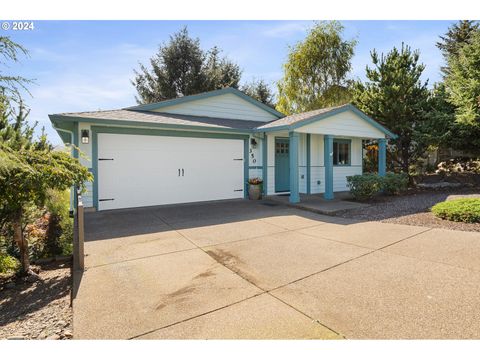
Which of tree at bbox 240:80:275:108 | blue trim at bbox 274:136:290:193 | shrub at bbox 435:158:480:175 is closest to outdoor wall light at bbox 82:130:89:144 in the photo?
blue trim at bbox 274:136:290:193

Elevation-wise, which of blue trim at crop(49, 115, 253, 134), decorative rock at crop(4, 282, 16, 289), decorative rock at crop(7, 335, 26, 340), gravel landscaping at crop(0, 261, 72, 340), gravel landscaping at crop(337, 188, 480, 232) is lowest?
decorative rock at crop(4, 282, 16, 289)

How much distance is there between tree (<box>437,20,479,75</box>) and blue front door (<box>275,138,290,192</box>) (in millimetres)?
20614

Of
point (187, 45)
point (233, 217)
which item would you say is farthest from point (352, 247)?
point (187, 45)

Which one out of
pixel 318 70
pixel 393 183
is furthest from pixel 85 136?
pixel 318 70

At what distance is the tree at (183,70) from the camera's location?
2333 cm

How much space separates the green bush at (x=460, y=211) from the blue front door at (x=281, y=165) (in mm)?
Result: 5289

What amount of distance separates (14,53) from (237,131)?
20.3ft

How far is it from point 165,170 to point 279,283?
628cm

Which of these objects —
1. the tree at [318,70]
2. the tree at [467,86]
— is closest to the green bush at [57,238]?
the tree at [467,86]

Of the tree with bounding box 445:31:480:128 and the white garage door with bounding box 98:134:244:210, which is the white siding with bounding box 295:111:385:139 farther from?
the tree with bounding box 445:31:480:128

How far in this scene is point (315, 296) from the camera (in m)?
Answer: 3.01

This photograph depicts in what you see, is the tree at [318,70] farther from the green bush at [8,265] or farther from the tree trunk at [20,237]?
the green bush at [8,265]

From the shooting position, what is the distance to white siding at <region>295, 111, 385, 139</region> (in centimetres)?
955
